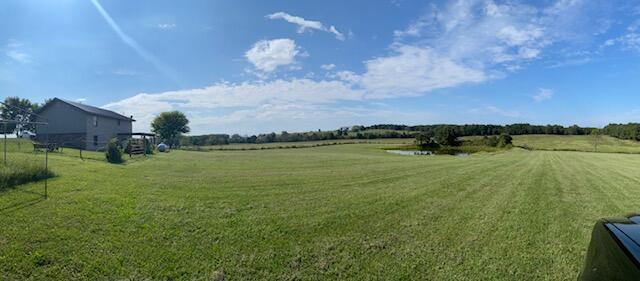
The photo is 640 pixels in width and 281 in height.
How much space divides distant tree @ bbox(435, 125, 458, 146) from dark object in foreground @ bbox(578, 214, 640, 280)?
7282 centimetres

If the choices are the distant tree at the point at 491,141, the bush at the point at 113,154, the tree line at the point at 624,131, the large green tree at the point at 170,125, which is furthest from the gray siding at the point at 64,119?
the tree line at the point at 624,131

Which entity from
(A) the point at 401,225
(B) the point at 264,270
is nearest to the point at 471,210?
(A) the point at 401,225

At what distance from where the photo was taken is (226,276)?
4434 mm

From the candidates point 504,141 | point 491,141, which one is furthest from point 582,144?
point 491,141

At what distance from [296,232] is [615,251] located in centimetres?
511

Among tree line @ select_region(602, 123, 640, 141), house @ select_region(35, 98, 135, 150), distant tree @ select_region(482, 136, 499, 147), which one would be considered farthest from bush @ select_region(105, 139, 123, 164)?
tree line @ select_region(602, 123, 640, 141)

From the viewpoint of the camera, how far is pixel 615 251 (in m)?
2.06

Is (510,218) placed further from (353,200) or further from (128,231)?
(128,231)

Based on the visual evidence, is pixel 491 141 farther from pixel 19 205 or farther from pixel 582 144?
pixel 19 205

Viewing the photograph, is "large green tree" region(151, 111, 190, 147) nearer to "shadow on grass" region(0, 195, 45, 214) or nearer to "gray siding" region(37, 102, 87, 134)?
"gray siding" region(37, 102, 87, 134)

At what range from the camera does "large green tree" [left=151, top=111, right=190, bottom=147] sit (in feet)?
253

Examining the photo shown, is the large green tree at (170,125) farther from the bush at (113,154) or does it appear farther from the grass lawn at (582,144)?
the grass lawn at (582,144)

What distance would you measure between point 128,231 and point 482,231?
726 cm

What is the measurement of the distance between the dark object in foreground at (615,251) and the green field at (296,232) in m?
2.43
